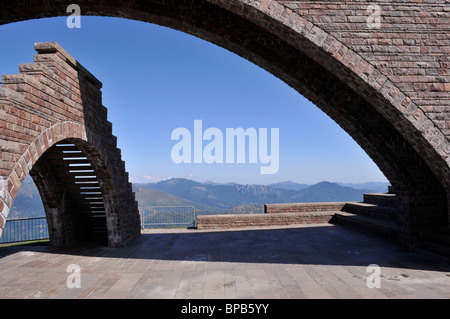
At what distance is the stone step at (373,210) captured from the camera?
31.2ft

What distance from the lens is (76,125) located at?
21.6 ft

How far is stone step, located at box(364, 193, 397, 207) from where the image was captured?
10.7 metres

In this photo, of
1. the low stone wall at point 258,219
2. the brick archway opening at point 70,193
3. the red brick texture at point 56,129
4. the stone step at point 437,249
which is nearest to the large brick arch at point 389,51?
the stone step at point 437,249

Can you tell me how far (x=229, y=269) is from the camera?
6074 millimetres

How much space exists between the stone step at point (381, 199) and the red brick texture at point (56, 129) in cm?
1002

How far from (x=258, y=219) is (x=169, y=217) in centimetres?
429

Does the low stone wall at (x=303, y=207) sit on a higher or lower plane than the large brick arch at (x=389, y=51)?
lower

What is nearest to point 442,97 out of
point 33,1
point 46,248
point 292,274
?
point 292,274

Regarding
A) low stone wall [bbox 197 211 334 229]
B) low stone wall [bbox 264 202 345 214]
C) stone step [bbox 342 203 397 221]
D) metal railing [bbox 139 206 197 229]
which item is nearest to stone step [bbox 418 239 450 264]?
stone step [bbox 342 203 397 221]

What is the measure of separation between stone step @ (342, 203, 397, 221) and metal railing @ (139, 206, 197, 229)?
7224 mm

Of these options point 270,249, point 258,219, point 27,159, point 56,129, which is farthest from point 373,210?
point 27,159

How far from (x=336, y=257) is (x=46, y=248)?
870 centimetres

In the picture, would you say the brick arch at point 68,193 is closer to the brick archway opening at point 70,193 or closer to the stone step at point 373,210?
the brick archway opening at point 70,193
